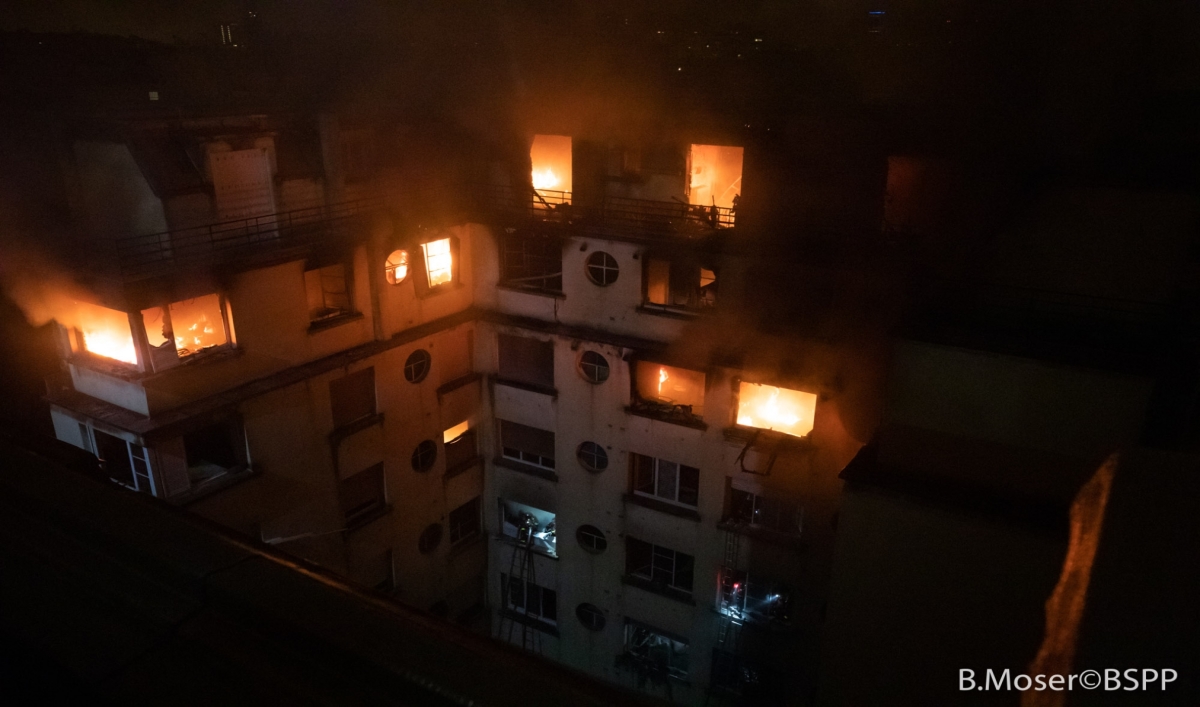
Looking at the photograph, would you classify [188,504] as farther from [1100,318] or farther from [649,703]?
[1100,318]

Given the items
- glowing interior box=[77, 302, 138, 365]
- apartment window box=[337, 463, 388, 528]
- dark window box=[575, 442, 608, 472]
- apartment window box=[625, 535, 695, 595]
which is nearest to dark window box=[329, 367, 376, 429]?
apartment window box=[337, 463, 388, 528]

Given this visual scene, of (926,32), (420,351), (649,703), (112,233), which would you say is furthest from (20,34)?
(649,703)

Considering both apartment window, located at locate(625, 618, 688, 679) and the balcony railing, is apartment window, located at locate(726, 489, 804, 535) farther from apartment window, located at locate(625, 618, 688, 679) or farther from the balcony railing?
the balcony railing

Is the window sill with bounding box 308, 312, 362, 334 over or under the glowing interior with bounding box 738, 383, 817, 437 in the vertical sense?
over

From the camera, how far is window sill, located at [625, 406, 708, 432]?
1393 cm

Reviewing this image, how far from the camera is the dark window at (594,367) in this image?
14.7m

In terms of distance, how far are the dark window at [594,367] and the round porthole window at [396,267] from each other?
12.6 feet

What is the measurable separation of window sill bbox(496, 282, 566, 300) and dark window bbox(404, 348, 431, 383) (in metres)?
2.09

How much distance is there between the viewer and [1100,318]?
32.6 ft

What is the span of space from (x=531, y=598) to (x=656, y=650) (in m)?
3.25

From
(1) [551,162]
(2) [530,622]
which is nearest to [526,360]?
(1) [551,162]

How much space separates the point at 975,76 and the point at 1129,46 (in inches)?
78.9

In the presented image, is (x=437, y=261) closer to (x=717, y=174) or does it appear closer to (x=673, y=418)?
(x=673, y=418)

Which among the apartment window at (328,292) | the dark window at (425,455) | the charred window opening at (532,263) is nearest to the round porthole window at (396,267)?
the apartment window at (328,292)
